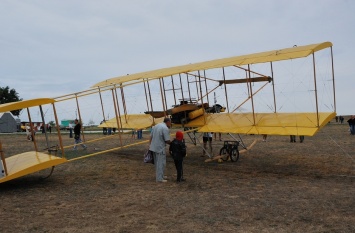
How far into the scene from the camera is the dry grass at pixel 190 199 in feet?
21.8

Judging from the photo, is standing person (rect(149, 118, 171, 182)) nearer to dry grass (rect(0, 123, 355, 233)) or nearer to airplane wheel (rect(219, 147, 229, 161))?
→ dry grass (rect(0, 123, 355, 233))

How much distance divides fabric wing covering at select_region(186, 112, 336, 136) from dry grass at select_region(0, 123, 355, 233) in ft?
4.66

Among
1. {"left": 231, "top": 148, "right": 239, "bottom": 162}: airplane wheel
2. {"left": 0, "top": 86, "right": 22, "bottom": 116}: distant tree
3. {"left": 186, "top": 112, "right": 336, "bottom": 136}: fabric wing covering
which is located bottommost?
{"left": 231, "top": 148, "right": 239, "bottom": 162}: airplane wheel

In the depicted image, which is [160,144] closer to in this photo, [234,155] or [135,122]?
[234,155]

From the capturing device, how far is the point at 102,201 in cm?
860

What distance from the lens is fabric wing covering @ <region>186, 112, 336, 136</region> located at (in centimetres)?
1170

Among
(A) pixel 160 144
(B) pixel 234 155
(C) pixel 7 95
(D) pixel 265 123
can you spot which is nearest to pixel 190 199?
(A) pixel 160 144

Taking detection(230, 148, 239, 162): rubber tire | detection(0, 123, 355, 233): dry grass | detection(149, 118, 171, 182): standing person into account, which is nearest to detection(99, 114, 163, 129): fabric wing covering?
detection(0, 123, 355, 233): dry grass

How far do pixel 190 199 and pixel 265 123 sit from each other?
583cm

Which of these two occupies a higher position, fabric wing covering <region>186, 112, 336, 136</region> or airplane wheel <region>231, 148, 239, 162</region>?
fabric wing covering <region>186, 112, 336, 136</region>

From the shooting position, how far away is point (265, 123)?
13.3 m

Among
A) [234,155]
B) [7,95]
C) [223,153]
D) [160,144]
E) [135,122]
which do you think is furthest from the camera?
[7,95]

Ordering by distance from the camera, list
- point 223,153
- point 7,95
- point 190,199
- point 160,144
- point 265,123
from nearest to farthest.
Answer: point 190,199 → point 160,144 → point 265,123 → point 223,153 → point 7,95

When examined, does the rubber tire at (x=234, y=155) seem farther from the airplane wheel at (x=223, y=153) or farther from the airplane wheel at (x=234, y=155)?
the airplane wheel at (x=223, y=153)
